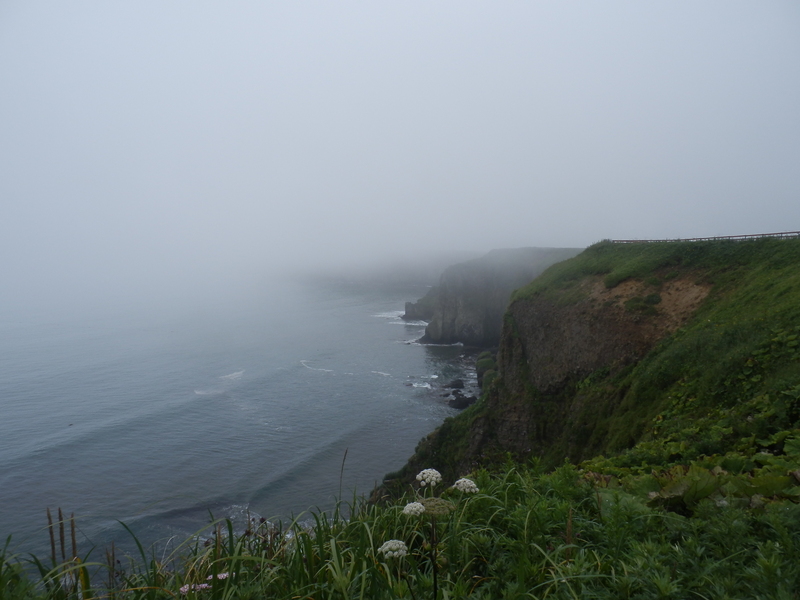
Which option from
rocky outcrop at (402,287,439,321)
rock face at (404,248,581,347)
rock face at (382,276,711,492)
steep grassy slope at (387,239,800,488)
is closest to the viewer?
steep grassy slope at (387,239,800,488)

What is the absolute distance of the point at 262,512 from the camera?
28172mm

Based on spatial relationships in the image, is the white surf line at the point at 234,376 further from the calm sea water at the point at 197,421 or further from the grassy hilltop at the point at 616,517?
the grassy hilltop at the point at 616,517

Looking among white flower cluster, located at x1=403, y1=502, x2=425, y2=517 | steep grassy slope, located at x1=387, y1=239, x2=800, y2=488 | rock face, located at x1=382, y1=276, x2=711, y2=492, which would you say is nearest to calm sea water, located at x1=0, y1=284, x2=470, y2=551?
white flower cluster, located at x1=403, y1=502, x2=425, y2=517

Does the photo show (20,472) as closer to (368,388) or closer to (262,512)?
(262,512)

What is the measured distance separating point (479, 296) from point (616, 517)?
77.2 m

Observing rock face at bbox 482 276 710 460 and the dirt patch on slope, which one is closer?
the dirt patch on slope

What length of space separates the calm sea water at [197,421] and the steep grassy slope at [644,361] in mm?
8413

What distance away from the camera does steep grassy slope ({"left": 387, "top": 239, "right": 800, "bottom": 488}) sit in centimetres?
1014

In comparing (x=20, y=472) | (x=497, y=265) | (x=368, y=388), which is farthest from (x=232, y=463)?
(x=497, y=265)

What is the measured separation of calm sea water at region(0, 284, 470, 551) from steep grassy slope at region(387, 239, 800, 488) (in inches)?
331

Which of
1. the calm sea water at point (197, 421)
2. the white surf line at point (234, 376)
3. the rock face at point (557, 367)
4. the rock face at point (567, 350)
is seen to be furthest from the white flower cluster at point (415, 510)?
the white surf line at point (234, 376)

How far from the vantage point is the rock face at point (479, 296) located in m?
78.0

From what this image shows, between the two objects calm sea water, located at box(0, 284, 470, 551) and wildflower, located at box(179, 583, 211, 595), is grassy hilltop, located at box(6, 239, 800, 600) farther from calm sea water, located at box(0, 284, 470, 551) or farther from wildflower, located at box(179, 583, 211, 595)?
calm sea water, located at box(0, 284, 470, 551)

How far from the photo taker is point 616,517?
3990 millimetres
